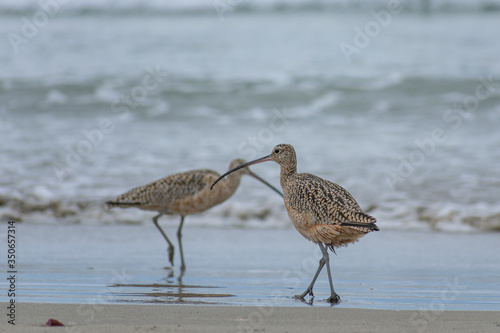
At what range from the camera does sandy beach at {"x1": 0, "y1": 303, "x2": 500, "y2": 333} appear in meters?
4.16

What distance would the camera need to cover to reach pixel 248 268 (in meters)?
6.51

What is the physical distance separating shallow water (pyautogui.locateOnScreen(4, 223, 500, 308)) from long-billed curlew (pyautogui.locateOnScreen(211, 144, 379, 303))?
15.9 inches

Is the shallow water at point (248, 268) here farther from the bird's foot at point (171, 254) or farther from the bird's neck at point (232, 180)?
the bird's neck at point (232, 180)

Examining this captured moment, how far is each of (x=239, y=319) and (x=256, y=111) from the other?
31.0 ft

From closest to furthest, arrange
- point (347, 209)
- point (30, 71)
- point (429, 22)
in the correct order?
point (347, 209), point (30, 71), point (429, 22)

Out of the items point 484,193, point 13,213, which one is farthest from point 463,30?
point 13,213

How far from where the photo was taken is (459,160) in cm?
1057

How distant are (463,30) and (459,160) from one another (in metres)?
11.7

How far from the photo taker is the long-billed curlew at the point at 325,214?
5039mm

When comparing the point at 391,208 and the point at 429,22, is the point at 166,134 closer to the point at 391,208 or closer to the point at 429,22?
the point at 391,208

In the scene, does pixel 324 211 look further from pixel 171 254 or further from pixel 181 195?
pixel 181 195

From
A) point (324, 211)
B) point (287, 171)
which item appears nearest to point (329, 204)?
point (324, 211)

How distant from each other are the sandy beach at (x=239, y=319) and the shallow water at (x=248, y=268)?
0.23 metres

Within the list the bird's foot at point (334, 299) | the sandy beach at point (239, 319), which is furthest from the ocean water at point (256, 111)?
the sandy beach at point (239, 319)
